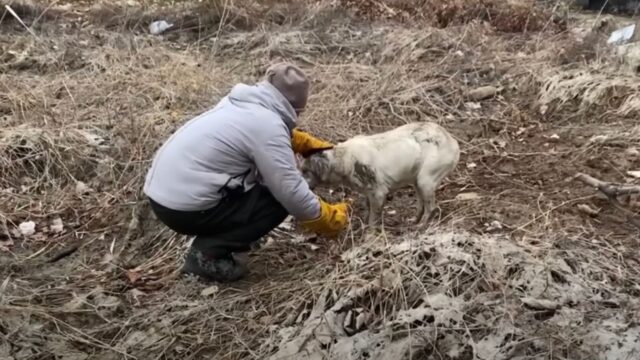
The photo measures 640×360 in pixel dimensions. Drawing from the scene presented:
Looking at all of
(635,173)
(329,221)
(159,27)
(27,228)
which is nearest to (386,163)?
(329,221)

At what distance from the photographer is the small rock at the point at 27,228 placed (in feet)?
17.8

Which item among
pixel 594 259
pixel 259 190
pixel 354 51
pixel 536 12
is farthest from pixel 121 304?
pixel 536 12

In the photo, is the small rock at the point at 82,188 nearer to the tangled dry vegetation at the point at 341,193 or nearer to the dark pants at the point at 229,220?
the tangled dry vegetation at the point at 341,193

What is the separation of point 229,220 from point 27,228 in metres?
2.04

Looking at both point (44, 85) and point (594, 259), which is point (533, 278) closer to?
point (594, 259)

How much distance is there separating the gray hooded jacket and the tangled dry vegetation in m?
0.64

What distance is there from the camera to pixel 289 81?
4043 millimetres

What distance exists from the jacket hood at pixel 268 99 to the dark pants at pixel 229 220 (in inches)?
20.9

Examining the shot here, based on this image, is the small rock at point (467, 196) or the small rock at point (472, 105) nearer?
the small rock at point (467, 196)

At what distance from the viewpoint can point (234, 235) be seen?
439 cm

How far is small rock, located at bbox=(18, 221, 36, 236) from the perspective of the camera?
5.43m

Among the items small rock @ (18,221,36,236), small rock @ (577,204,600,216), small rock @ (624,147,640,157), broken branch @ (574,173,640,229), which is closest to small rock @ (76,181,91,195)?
small rock @ (18,221,36,236)

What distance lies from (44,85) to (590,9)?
812 centimetres

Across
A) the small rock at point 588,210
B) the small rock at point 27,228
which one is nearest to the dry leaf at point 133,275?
the small rock at point 27,228
